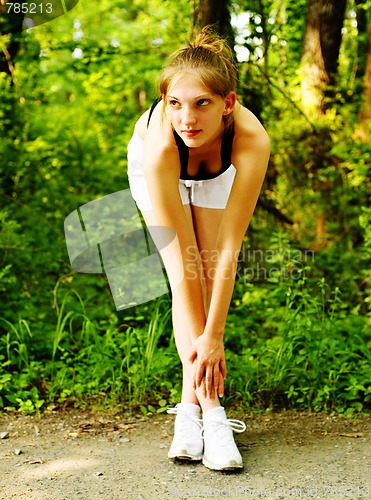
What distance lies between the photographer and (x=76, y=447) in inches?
113

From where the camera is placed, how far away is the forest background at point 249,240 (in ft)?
11.2

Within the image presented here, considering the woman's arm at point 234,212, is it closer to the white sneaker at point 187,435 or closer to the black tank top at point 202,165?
the black tank top at point 202,165

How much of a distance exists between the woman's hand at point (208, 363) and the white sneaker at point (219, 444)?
0.13m

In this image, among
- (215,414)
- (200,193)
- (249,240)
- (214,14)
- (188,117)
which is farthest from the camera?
(249,240)

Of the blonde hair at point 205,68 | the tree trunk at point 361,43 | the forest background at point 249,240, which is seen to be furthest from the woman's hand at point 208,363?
the tree trunk at point 361,43

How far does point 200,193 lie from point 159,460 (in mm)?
1203

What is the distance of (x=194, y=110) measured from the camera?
8.37ft

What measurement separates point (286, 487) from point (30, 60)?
4211 millimetres

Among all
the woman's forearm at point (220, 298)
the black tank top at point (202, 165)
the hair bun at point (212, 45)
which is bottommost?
the woman's forearm at point (220, 298)

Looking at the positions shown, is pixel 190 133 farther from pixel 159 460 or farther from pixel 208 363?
pixel 159 460

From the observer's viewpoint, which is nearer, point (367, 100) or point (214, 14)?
point (214, 14)

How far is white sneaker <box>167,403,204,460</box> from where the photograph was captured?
2682 mm

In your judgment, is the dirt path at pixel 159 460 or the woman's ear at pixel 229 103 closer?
the dirt path at pixel 159 460

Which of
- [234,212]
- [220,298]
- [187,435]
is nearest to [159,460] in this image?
[187,435]
